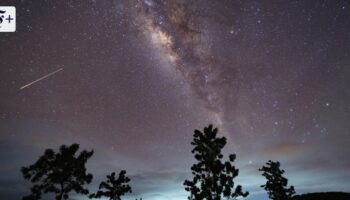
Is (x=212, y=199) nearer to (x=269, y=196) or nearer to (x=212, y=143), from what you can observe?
(x=212, y=143)

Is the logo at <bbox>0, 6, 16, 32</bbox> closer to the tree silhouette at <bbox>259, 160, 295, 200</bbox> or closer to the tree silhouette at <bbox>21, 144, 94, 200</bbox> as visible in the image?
the tree silhouette at <bbox>21, 144, 94, 200</bbox>

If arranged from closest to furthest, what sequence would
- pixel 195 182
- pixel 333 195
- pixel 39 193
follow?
1. pixel 39 193
2. pixel 195 182
3. pixel 333 195

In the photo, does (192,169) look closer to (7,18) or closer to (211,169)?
(211,169)

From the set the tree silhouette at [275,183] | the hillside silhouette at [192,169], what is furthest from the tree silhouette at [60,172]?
the tree silhouette at [275,183]

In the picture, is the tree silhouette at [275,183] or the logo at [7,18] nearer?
the logo at [7,18]

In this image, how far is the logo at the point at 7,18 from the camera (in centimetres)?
1947

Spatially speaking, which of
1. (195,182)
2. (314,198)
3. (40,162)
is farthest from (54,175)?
(314,198)

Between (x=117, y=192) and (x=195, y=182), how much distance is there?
66.3ft

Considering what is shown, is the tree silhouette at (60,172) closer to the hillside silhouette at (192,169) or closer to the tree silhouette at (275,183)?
the hillside silhouette at (192,169)

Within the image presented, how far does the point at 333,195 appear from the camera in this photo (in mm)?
67125

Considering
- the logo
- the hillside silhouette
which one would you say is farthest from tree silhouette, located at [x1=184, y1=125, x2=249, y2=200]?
the logo

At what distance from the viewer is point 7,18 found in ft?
65.4

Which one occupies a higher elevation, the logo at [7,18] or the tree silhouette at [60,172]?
the logo at [7,18]

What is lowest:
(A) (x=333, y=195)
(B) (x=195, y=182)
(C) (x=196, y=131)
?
(A) (x=333, y=195)
